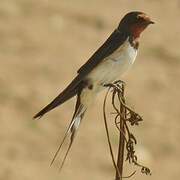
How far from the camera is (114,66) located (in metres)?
3.62

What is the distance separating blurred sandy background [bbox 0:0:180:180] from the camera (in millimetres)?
8227

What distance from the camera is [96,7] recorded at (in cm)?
1198

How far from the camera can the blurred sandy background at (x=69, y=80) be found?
8.23 meters

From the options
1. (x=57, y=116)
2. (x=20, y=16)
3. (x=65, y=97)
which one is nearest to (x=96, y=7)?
(x=20, y=16)

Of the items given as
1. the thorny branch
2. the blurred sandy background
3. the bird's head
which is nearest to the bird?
the bird's head

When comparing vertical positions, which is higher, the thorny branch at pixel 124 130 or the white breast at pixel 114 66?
the white breast at pixel 114 66

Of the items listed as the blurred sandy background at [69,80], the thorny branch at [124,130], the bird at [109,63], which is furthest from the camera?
the blurred sandy background at [69,80]

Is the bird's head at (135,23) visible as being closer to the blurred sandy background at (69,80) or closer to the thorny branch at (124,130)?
the thorny branch at (124,130)

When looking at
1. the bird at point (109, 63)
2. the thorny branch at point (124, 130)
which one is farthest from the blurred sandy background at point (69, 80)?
the thorny branch at point (124, 130)

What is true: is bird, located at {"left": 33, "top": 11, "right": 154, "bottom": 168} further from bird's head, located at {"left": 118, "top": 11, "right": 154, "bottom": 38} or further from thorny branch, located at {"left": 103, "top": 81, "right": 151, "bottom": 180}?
thorny branch, located at {"left": 103, "top": 81, "right": 151, "bottom": 180}

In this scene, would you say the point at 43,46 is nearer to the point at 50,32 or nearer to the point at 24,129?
the point at 50,32

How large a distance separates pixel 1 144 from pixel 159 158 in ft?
4.62

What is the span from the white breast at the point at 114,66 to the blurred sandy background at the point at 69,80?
4.23 metres

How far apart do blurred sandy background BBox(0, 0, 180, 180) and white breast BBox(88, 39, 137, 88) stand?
167 inches
